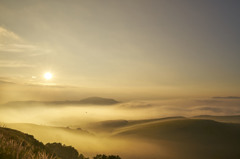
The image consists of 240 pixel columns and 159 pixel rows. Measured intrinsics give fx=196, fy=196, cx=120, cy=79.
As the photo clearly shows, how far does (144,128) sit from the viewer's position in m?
156

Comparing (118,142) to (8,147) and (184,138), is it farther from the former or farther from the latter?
(8,147)

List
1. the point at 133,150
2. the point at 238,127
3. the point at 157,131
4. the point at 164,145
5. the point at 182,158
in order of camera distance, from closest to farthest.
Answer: the point at 182,158 → the point at 133,150 → the point at 164,145 → the point at 238,127 → the point at 157,131

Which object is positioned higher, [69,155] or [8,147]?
[8,147]

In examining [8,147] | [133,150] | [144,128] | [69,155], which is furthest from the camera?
[144,128]

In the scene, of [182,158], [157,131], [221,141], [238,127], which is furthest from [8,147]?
[238,127]

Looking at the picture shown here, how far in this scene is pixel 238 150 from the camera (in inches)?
3959

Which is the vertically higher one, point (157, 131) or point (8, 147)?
point (8, 147)

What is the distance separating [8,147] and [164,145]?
121m

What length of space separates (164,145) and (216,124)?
4458cm

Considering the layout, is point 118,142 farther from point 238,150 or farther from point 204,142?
point 238,150

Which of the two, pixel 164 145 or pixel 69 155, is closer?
pixel 69 155

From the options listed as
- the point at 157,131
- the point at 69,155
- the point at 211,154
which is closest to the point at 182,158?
the point at 211,154

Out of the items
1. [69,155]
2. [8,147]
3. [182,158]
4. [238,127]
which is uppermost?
[8,147]

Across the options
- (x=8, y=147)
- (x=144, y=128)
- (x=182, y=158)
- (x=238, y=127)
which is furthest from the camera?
(x=144, y=128)
